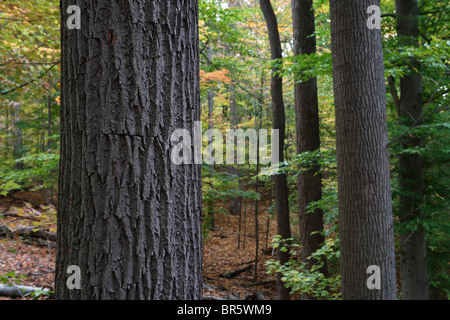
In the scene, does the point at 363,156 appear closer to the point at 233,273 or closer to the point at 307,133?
the point at 307,133

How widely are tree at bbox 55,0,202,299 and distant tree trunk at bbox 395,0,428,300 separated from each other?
6.55 m

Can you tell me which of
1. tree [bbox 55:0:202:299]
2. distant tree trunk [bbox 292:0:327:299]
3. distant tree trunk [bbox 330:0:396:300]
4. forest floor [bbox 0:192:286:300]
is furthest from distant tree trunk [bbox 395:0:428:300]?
tree [bbox 55:0:202:299]

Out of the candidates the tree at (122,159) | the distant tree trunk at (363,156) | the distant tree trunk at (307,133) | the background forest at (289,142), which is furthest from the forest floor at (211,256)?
the distant tree trunk at (363,156)

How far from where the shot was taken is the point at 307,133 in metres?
6.82

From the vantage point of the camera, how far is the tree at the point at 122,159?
1.36m

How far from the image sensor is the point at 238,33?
10.2 m

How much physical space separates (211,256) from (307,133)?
26.1 feet

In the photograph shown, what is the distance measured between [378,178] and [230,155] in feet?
39.1

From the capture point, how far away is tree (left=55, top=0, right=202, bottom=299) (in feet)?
4.48

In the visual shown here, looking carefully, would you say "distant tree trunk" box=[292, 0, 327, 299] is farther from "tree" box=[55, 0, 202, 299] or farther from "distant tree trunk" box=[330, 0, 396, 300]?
"tree" box=[55, 0, 202, 299]

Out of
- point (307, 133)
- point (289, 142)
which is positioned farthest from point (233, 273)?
point (289, 142)

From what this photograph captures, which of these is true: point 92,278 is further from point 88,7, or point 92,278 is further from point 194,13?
point 194,13

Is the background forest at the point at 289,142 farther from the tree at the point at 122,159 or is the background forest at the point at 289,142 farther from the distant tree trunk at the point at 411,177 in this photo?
the tree at the point at 122,159

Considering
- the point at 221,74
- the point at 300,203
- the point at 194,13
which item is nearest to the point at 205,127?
Result: the point at 221,74
